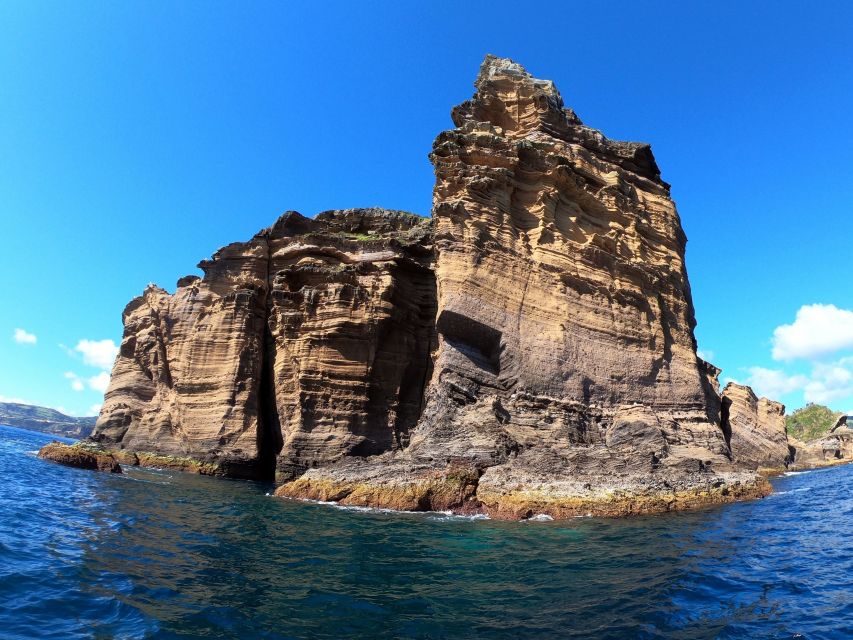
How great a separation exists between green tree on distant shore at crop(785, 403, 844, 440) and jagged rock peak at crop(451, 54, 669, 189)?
7993 centimetres

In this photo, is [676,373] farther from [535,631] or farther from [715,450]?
[535,631]

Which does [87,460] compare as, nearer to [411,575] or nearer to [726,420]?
[411,575]

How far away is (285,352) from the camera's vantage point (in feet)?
104

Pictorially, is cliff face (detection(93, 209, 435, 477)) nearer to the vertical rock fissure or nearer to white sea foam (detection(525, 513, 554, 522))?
the vertical rock fissure

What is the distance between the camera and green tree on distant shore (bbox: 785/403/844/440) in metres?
88.8

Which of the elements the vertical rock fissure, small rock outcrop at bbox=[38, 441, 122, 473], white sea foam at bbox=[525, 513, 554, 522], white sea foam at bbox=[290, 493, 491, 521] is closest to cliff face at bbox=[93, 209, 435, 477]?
the vertical rock fissure

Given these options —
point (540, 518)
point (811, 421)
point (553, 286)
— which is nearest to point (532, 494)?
point (540, 518)

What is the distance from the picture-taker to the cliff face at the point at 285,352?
→ 1175 inches

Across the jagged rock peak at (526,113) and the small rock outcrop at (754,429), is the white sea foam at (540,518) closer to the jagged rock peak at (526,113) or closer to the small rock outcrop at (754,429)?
the jagged rock peak at (526,113)

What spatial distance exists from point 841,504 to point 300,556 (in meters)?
19.7

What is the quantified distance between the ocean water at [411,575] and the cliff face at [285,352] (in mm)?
13245

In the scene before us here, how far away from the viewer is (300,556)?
11211 millimetres

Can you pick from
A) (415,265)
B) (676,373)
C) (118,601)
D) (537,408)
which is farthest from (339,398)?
(118,601)

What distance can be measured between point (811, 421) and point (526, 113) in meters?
97.4
